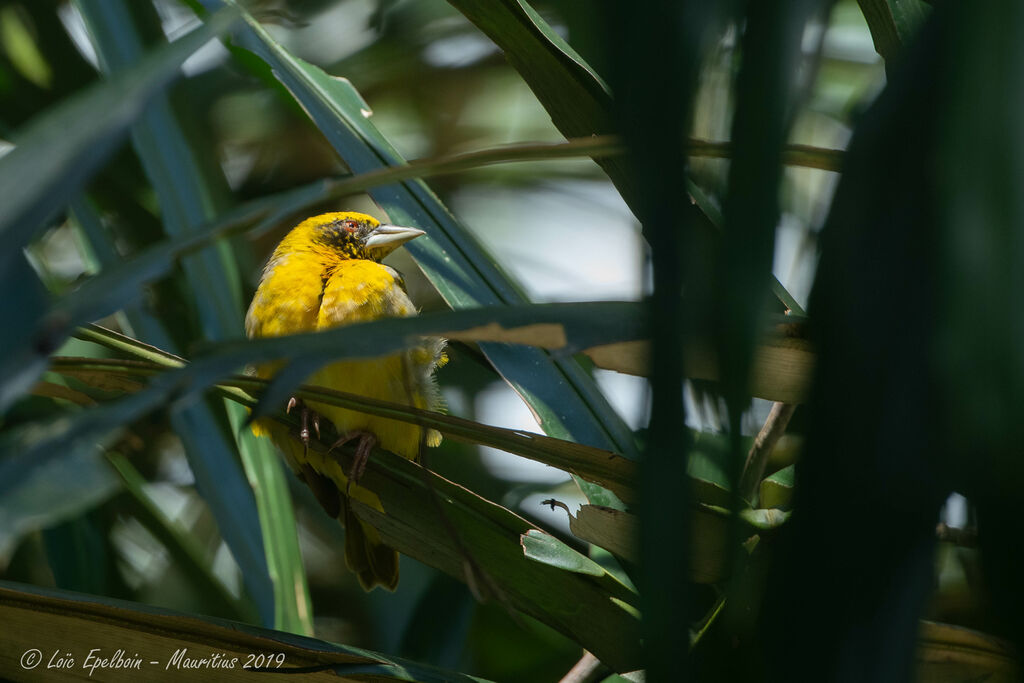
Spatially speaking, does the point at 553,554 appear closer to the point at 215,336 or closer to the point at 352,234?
the point at 215,336

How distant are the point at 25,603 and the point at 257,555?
79cm

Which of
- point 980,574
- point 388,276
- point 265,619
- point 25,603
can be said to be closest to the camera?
point 980,574

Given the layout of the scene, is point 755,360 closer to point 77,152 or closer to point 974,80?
point 974,80

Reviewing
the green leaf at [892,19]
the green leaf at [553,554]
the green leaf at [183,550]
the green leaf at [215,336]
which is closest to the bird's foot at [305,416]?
the green leaf at [215,336]

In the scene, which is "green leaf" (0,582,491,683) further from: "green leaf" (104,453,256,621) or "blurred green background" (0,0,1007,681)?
"green leaf" (104,453,256,621)

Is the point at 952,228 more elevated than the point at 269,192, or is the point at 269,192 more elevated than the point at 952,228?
the point at 269,192

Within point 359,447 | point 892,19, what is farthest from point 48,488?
point 359,447

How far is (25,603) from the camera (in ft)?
3.35

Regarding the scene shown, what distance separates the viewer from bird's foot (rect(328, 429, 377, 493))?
1524 millimetres

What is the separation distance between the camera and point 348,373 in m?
1.82

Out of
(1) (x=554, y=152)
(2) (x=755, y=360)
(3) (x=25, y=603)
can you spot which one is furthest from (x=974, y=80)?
(3) (x=25, y=603)

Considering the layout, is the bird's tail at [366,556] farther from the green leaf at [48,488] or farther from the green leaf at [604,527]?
the green leaf at [48,488]

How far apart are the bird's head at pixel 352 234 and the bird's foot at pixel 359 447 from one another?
611 mm

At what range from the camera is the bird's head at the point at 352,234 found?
7.58 ft
